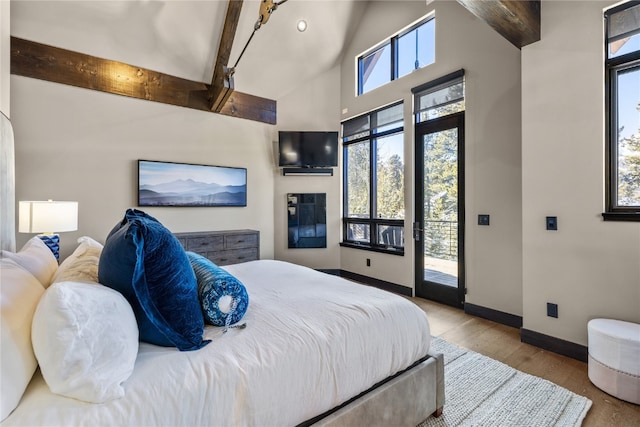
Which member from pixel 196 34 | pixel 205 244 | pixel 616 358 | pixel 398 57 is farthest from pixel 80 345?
pixel 398 57

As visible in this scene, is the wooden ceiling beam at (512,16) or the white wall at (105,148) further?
the white wall at (105,148)

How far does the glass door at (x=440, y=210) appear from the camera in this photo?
11.5 feet

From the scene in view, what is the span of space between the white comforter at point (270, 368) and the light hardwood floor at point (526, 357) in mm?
1223

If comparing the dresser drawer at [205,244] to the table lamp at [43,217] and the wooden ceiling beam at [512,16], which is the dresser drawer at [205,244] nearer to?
the table lamp at [43,217]

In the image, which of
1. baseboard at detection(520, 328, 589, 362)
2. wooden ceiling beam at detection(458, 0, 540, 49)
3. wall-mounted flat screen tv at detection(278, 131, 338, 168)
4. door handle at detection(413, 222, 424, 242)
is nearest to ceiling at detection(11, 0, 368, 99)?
wall-mounted flat screen tv at detection(278, 131, 338, 168)

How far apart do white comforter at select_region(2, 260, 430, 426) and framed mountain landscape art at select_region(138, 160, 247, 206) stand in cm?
300

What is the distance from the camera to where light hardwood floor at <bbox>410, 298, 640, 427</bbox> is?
1.75 meters

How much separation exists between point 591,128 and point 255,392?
2899 millimetres

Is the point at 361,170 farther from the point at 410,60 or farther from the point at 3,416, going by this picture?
the point at 3,416

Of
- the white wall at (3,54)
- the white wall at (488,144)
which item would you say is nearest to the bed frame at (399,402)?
the white wall at (488,144)

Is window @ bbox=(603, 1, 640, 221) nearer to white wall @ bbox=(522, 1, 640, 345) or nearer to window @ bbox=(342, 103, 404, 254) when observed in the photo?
white wall @ bbox=(522, 1, 640, 345)

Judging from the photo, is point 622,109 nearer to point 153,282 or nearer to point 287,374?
point 287,374

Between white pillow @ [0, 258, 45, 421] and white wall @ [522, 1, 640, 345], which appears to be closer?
white pillow @ [0, 258, 45, 421]

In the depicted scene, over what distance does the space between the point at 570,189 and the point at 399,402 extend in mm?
2165
